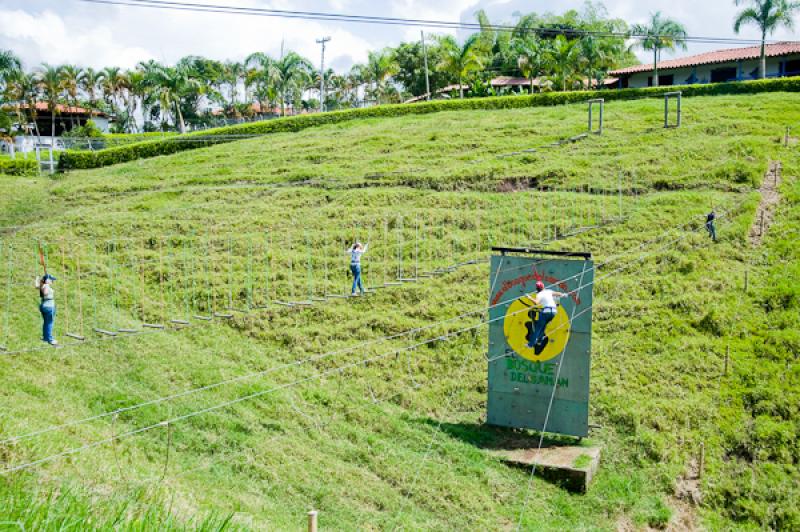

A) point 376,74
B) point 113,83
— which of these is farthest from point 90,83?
point 376,74

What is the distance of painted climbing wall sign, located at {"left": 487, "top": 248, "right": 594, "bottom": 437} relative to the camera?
14961mm

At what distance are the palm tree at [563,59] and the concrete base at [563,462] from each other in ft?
136

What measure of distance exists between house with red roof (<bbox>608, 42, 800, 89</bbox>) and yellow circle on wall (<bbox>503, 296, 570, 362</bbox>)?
142 feet

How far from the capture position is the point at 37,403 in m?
14.1

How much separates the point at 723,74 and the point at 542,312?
155 feet

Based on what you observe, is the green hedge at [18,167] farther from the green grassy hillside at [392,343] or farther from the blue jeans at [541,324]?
the blue jeans at [541,324]

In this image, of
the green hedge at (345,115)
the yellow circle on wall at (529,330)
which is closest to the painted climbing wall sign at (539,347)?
the yellow circle on wall at (529,330)

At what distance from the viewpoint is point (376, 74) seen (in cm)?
6831

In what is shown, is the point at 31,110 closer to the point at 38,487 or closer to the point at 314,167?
the point at 314,167

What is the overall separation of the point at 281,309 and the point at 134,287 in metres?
4.71

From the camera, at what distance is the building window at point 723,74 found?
52.7 meters

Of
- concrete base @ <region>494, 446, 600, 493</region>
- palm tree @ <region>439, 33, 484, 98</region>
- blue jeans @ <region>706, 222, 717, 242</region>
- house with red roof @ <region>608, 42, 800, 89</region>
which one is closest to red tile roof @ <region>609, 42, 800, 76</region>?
house with red roof @ <region>608, 42, 800, 89</region>

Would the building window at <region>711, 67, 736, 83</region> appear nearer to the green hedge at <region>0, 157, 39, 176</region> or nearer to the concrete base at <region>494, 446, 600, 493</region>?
the concrete base at <region>494, 446, 600, 493</region>

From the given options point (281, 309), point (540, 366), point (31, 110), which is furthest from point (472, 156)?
point (31, 110)
